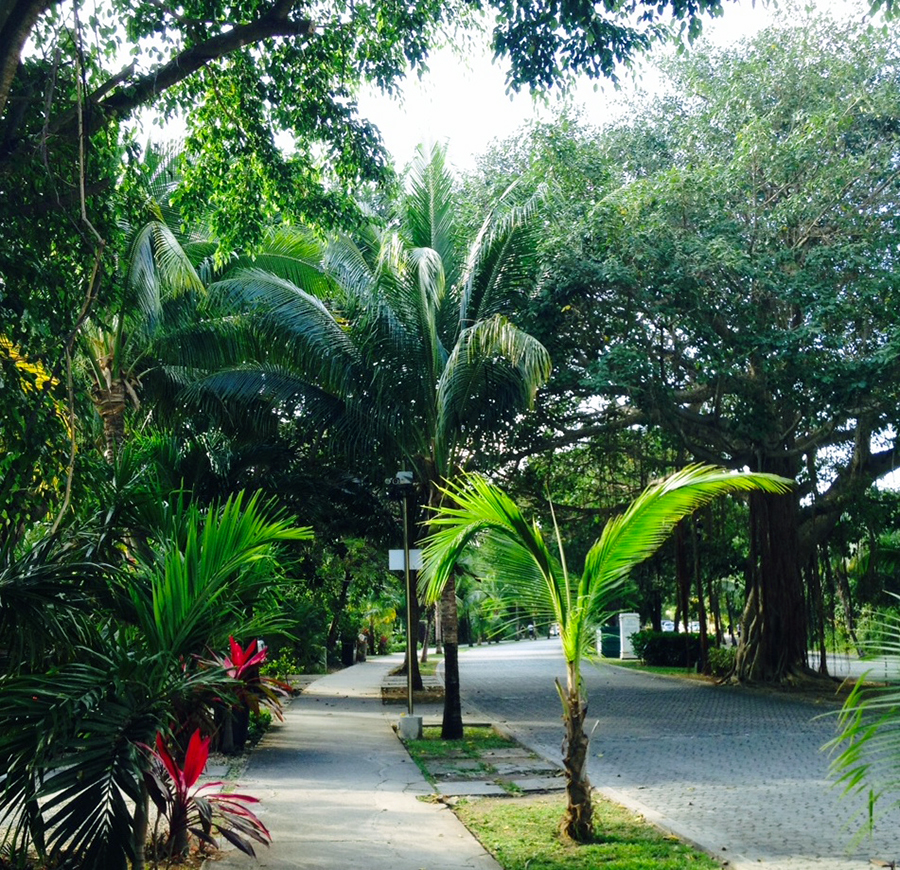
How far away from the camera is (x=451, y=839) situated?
316 inches

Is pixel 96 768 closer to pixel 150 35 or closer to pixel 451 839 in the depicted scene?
pixel 451 839

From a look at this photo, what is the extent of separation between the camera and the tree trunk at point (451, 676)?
1464 cm

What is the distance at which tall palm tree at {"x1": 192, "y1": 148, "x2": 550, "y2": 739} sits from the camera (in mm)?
14789

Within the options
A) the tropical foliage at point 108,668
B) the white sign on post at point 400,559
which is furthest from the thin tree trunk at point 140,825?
the white sign on post at point 400,559

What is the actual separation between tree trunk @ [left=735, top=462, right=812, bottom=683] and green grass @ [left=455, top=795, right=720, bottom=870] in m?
13.6

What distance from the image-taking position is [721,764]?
12.2 meters

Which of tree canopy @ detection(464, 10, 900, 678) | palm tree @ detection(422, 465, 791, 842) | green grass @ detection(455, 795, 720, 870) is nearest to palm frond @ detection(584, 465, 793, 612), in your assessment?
palm tree @ detection(422, 465, 791, 842)

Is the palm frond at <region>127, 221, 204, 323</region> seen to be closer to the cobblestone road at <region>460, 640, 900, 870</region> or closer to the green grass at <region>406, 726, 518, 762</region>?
the green grass at <region>406, 726, 518, 762</region>

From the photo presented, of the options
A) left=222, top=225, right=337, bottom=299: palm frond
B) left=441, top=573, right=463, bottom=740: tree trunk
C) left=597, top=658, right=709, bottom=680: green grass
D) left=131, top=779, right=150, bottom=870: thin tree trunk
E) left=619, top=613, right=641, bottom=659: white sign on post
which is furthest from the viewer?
left=619, top=613, right=641, bottom=659: white sign on post

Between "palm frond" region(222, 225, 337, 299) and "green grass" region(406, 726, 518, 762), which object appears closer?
"green grass" region(406, 726, 518, 762)

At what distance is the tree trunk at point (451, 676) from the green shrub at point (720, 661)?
40.8 feet

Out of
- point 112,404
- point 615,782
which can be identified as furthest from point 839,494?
point 112,404

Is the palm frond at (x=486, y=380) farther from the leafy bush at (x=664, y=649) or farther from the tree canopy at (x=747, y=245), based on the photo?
the leafy bush at (x=664, y=649)

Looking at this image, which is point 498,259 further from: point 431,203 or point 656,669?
point 656,669
